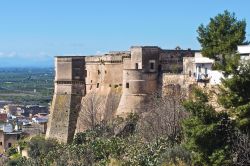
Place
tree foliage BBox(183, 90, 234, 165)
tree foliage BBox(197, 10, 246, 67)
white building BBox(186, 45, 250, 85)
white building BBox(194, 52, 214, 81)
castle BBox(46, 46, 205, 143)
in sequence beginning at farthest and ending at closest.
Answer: castle BBox(46, 46, 205, 143)
white building BBox(194, 52, 214, 81)
white building BBox(186, 45, 250, 85)
tree foliage BBox(197, 10, 246, 67)
tree foliage BBox(183, 90, 234, 165)

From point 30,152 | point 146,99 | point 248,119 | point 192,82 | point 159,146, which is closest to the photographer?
point 248,119

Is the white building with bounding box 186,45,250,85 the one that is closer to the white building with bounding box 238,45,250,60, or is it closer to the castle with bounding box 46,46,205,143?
the castle with bounding box 46,46,205,143

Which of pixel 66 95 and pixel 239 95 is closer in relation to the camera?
pixel 239 95

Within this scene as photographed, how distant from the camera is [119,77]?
3891 cm

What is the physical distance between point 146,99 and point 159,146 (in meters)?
8.54

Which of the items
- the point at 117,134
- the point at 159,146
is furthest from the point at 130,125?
the point at 159,146

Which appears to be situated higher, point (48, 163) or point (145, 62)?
point (145, 62)

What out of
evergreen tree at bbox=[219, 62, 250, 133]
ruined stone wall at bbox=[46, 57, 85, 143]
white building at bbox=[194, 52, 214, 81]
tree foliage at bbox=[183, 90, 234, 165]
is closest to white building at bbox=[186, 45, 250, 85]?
white building at bbox=[194, 52, 214, 81]

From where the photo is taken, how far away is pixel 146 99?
35844 mm

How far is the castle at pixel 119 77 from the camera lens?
118 feet

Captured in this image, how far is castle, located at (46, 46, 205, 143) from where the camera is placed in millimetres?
35906

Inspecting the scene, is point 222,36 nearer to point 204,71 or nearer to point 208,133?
point 208,133

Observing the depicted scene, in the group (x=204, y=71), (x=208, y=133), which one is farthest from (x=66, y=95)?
(x=208, y=133)

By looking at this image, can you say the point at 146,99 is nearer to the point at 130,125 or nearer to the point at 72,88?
the point at 130,125
